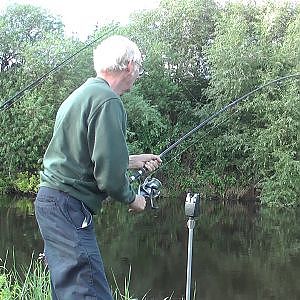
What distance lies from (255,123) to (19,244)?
850cm

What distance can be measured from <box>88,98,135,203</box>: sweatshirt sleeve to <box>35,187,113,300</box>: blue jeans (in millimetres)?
165

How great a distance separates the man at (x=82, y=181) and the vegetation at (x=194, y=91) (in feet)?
39.0

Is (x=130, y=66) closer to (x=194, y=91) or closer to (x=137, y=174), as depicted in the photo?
(x=137, y=174)

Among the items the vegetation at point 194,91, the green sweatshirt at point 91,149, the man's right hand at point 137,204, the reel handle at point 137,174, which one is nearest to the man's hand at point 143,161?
the reel handle at point 137,174

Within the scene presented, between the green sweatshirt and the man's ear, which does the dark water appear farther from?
the man's ear

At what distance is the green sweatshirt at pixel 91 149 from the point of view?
6.63ft

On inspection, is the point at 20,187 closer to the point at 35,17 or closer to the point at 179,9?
the point at 35,17

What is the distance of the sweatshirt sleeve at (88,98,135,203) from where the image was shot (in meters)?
2.01

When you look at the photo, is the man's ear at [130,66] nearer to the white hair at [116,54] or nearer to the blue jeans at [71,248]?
the white hair at [116,54]

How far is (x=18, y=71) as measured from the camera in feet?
51.1

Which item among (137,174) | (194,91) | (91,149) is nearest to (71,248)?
(91,149)

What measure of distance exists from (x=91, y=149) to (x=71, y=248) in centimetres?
37

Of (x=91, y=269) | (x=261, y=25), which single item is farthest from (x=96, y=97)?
(x=261, y=25)

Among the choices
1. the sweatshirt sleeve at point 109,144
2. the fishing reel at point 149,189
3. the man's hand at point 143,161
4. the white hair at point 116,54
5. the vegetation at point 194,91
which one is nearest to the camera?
the sweatshirt sleeve at point 109,144
